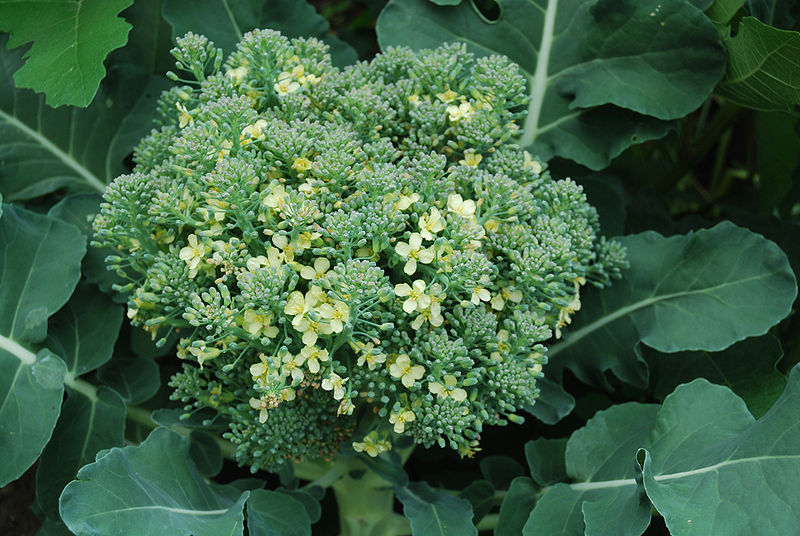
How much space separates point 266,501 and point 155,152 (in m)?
0.64

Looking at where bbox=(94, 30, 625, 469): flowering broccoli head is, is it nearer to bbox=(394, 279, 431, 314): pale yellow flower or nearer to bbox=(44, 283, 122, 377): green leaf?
bbox=(394, 279, 431, 314): pale yellow flower

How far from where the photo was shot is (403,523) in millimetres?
1509

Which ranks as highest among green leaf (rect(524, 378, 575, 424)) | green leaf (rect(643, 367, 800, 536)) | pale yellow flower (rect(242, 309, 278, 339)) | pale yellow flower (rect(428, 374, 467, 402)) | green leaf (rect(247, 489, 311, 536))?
pale yellow flower (rect(242, 309, 278, 339))

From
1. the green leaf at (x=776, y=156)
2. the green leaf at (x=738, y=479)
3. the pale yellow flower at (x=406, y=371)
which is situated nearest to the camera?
the green leaf at (x=738, y=479)

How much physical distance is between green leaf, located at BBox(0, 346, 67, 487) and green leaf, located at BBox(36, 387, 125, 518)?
10 centimetres

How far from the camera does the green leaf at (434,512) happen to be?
4.02 ft

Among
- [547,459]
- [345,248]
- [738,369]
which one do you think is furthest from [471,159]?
[738,369]

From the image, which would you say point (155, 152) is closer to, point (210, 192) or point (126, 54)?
point (210, 192)

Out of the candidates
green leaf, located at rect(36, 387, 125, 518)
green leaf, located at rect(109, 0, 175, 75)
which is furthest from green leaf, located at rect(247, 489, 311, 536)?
green leaf, located at rect(109, 0, 175, 75)

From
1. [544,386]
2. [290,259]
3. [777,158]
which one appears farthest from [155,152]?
[777,158]

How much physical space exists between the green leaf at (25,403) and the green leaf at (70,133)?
0.44 metres

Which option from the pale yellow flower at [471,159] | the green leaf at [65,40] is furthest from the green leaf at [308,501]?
the green leaf at [65,40]

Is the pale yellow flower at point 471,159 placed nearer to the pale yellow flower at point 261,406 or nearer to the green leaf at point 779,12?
the pale yellow flower at point 261,406

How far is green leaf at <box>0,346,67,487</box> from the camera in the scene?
1244mm
